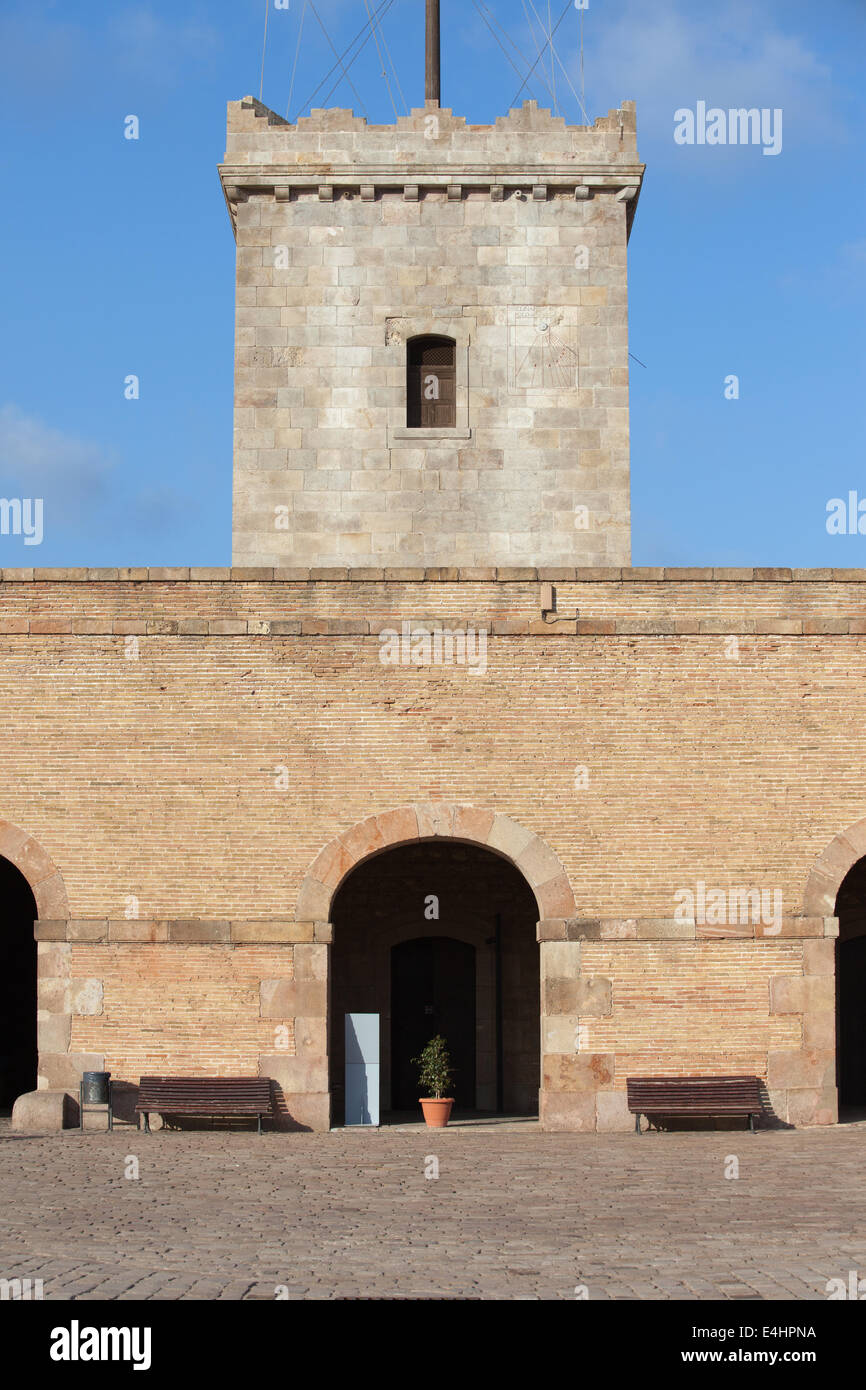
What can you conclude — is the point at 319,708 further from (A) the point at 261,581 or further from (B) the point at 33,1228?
(B) the point at 33,1228

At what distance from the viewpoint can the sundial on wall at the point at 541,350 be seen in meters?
23.7

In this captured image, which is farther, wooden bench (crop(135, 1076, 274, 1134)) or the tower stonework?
the tower stonework

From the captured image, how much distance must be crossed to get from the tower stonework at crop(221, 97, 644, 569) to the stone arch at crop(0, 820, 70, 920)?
6.69 m

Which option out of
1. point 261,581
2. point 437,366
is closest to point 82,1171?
point 261,581

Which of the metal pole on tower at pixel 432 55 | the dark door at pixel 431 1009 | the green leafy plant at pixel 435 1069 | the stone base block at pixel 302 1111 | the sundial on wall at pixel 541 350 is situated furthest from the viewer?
the metal pole on tower at pixel 432 55

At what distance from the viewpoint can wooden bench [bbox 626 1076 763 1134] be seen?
56.5 ft

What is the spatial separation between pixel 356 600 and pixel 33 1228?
878 cm

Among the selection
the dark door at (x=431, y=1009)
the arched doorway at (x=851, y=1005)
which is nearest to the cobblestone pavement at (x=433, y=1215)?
the dark door at (x=431, y=1009)

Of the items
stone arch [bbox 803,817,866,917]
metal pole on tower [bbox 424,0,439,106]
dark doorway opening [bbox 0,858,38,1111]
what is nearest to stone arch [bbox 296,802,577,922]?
stone arch [bbox 803,817,866,917]

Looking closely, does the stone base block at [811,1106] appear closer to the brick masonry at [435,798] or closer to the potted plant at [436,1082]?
the brick masonry at [435,798]

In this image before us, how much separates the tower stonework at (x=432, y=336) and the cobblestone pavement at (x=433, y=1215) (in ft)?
31.3

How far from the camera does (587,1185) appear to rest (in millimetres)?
13609

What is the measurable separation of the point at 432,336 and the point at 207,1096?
1226 cm

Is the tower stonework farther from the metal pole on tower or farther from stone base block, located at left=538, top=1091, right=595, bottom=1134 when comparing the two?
stone base block, located at left=538, top=1091, right=595, bottom=1134
